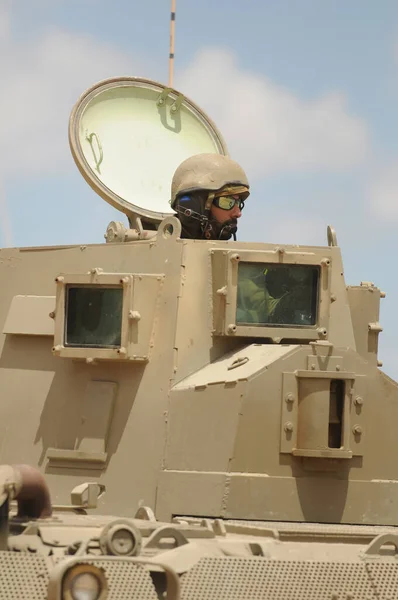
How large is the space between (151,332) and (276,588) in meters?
3.38

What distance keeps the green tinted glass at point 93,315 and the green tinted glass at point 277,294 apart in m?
1.02

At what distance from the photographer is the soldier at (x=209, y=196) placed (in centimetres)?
1290

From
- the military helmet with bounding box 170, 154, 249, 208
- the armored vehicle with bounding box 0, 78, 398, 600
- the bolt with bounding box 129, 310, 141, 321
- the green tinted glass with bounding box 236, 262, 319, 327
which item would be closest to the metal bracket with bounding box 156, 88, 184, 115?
the military helmet with bounding box 170, 154, 249, 208

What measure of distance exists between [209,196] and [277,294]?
1443mm

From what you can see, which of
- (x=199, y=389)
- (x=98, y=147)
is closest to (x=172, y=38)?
(x=98, y=147)

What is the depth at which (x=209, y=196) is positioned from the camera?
42.3 feet

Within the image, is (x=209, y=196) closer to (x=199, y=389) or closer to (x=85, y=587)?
(x=199, y=389)

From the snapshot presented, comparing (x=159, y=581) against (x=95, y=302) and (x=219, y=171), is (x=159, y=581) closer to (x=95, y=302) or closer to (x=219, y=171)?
(x=95, y=302)

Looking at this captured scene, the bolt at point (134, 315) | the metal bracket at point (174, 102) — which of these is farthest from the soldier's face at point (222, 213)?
the metal bracket at point (174, 102)

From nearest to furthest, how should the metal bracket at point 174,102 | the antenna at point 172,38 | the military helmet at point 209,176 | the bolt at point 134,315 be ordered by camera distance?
the bolt at point 134,315 → the military helmet at point 209,176 → the metal bracket at point 174,102 → the antenna at point 172,38

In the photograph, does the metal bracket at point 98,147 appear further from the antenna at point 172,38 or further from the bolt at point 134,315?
the bolt at point 134,315

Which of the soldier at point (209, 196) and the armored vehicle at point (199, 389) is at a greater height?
the soldier at point (209, 196)

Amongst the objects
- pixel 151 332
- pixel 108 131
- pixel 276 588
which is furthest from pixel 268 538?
pixel 108 131

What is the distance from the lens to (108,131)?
14461mm
